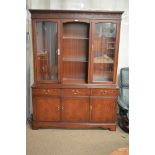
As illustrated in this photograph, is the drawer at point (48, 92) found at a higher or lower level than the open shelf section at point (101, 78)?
lower

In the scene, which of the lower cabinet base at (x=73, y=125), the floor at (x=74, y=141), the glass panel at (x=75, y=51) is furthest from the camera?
the glass panel at (x=75, y=51)

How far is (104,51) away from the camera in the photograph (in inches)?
134

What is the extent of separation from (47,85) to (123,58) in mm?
1538

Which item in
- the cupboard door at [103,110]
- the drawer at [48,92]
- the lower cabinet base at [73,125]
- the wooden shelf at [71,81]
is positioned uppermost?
the wooden shelf at [71,81]

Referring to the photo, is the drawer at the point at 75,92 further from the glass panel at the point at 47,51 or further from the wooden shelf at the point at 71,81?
the glass panel at the point at 47,51

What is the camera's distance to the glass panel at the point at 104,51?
3279 mm

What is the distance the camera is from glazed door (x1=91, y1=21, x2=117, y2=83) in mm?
3268

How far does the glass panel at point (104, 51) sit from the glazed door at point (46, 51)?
0.65 m

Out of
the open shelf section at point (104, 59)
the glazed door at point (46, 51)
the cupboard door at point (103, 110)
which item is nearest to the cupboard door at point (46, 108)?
the glazed door at point (46, 51)

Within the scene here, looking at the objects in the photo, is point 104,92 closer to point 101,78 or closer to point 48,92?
point 101,78

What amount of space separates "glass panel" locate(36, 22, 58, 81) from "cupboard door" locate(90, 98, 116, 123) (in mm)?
791
